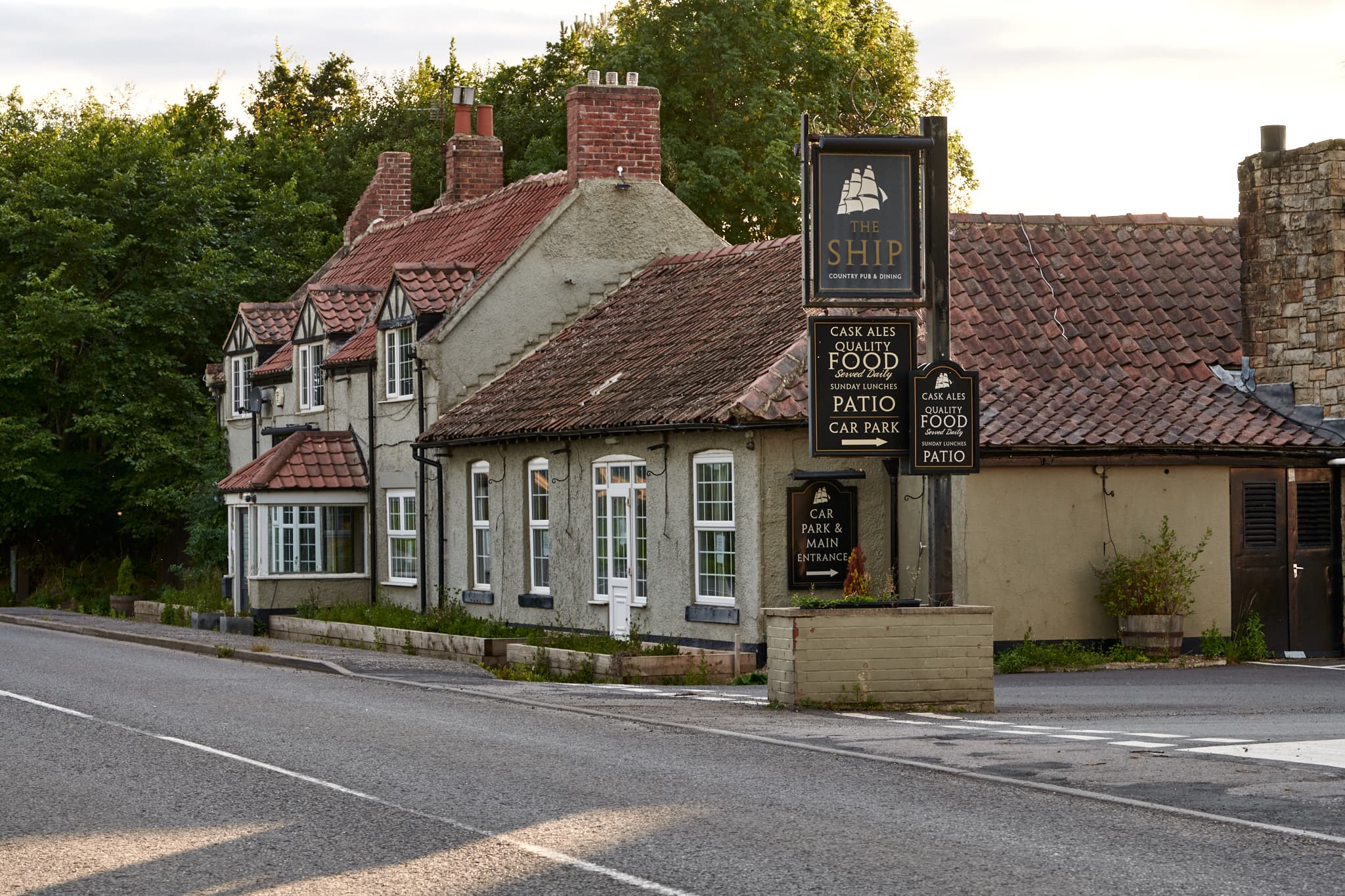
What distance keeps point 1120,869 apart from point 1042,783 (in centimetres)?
289

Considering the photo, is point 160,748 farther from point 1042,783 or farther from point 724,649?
point 724,649

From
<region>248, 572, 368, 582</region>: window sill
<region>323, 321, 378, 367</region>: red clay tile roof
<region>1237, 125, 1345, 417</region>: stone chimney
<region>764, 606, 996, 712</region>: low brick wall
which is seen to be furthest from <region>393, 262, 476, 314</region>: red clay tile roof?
<region>764, 606, 996, 712</region>: low brick wall

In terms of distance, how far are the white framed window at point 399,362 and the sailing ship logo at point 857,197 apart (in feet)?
49.2

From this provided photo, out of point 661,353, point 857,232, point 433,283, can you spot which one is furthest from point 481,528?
point 857,232

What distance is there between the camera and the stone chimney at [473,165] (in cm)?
3988

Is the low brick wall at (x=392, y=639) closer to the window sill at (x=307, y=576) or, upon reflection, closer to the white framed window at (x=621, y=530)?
the window sill at (x=307, y=576)

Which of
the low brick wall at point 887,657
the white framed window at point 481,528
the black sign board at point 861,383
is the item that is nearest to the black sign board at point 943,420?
the black sign board at point 861,383

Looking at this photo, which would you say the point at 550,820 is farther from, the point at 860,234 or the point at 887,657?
the point at 860,234

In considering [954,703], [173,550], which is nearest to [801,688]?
[954,703]

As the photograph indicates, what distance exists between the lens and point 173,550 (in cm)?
4578

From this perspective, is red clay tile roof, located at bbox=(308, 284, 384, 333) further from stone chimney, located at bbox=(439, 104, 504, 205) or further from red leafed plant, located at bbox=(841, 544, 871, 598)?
red leafed plant, located at bbox=(841, 544, 871, 598)

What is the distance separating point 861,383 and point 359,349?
18033 millimetres

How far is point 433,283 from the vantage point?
31281mm

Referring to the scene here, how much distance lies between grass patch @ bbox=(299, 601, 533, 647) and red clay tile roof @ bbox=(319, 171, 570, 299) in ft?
19.6
